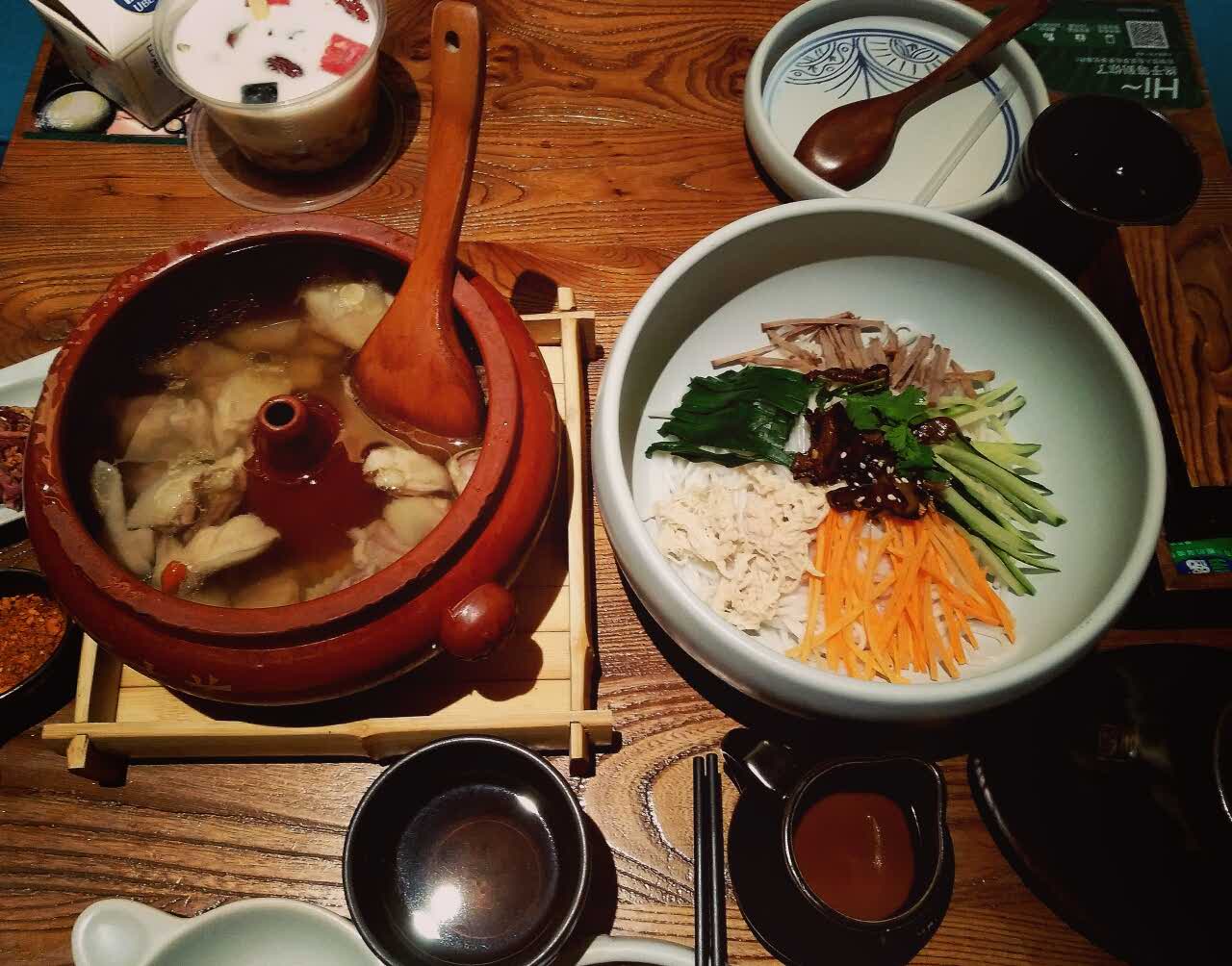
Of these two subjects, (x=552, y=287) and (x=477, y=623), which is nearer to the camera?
Result: (x=477, y=623)

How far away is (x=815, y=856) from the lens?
105cm

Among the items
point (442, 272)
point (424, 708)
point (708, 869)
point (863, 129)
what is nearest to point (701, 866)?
point (708, 869)

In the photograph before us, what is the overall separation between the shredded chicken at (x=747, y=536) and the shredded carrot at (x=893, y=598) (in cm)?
4

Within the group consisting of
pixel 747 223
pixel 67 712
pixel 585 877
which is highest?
pixel 747 223

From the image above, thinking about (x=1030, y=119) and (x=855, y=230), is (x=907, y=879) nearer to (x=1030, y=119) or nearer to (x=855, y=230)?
(x=855, y=230)

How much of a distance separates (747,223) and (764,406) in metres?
0.30

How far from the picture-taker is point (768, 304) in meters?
1.43

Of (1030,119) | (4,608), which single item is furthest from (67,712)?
(1030,119)

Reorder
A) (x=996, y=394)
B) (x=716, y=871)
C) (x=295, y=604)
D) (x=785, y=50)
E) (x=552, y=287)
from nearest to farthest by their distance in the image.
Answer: (x=295, y=604) < (x=716, y=871) < (x=996, y=394) < (x=552, y=287) < (x=785, y=50)

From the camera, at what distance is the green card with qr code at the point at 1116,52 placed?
167 centimetres

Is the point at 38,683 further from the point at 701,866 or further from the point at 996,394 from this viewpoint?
the point at 996,394

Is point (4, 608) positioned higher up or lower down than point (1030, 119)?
lower down

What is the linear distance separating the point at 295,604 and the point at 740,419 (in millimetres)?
735

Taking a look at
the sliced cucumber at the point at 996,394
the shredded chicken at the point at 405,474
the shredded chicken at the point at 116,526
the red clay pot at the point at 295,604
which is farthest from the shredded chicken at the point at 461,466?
the sliced cucumber at the point at 996,394
